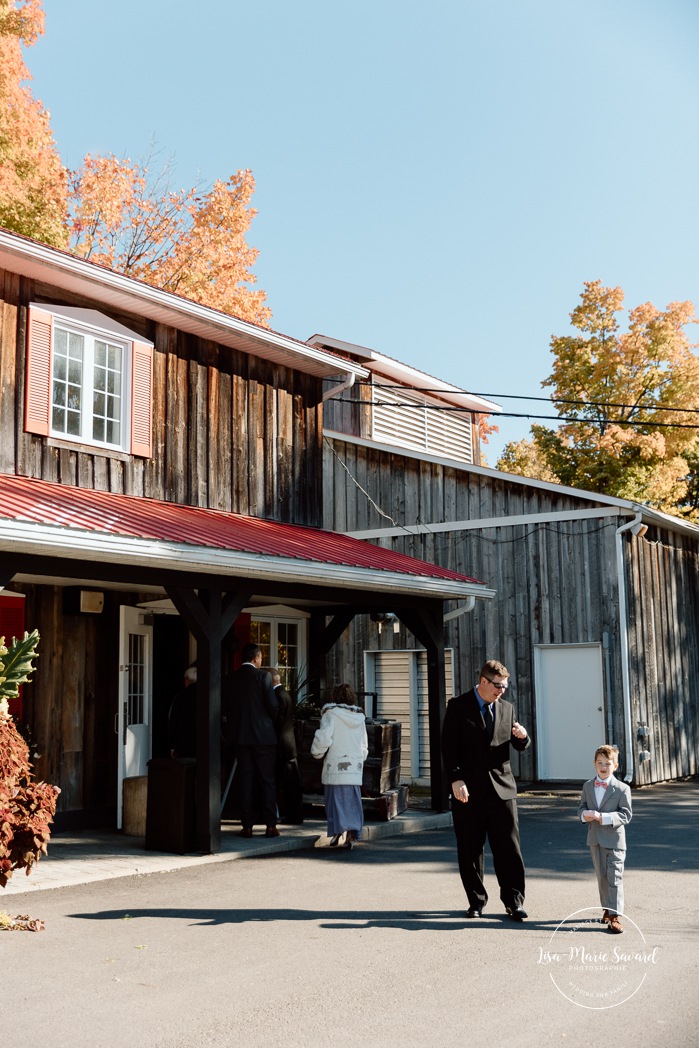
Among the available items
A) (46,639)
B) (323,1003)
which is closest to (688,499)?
(46,639)

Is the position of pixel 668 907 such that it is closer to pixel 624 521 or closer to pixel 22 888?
pixel 22 888

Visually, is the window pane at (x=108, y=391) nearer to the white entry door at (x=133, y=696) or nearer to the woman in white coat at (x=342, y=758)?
the white entry door at (x=133, y=696)

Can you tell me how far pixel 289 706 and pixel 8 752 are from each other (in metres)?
4.67

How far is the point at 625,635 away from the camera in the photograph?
622 inches

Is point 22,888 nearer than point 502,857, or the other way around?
point 502,857

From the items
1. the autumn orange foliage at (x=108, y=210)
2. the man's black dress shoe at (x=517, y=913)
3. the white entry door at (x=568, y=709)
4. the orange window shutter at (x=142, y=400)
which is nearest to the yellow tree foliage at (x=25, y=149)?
the autumn orange foliage at (x=108, y=210)

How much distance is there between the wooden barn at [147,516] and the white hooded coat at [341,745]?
3.54 feet

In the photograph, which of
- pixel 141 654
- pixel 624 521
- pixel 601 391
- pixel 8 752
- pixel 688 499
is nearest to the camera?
pixel 8 752

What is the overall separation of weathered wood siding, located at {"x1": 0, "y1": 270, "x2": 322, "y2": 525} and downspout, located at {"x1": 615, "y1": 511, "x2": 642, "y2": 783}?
4.63 meters

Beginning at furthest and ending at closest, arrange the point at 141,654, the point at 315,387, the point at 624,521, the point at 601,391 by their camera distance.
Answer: the point at 601,391
the point at 624,521
the point at 315,387
the point at 141,654

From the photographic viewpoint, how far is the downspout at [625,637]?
1566cm

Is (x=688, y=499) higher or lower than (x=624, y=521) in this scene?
higher

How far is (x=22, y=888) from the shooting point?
8.38 m

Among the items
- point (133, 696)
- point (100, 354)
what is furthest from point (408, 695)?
point (100, 354)
